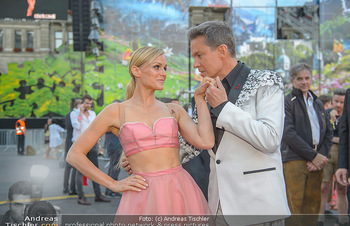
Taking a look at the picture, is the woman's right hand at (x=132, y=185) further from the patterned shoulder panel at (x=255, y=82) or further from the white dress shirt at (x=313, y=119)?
the white dress shirt at (x=313, y=119)

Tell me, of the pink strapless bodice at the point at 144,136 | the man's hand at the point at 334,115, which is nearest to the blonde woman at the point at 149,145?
the pink strapless bodice at the point at 144,136

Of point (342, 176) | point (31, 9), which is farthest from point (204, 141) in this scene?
point (31, 9)

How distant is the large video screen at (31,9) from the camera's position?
9227mm

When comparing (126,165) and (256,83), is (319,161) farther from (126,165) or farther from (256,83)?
(126,165)

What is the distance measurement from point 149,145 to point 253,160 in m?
0.65

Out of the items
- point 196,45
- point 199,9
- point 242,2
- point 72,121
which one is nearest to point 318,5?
point 242,2

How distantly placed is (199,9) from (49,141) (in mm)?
10136

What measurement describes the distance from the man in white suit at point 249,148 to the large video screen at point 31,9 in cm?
828

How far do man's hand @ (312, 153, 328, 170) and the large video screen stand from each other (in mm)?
7774

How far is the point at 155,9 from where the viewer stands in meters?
17.6

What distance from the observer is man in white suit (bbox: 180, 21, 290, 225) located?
2045 millimetres

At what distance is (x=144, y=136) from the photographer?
88.3 inches

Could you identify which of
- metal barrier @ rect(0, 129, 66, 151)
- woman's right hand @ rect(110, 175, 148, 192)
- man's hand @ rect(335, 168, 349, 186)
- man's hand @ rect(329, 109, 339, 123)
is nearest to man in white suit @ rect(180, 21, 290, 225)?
woman's right hand @ rect(110, 175, 148, 192)

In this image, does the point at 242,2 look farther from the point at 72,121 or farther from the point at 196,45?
the point at 196,45
